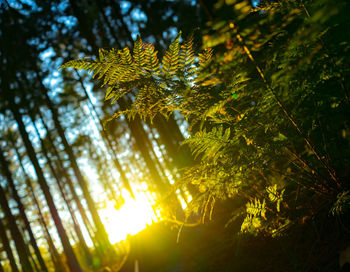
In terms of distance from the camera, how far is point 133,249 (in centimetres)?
1437

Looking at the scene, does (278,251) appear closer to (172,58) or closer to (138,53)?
(172,58)

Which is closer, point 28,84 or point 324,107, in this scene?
point 324,107

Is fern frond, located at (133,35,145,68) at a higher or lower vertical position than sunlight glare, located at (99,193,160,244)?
higher

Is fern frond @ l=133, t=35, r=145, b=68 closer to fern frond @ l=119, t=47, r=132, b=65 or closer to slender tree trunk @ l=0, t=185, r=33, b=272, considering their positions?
fern frond @ l=119, t=47, r=132, b=65

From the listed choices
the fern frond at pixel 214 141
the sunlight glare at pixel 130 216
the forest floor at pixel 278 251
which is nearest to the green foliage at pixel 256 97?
the fern frond at pixel 214 141

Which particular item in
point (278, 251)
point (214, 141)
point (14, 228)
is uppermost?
point (14, 228)

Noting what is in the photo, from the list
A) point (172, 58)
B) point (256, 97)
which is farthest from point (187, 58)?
point (256, 97)

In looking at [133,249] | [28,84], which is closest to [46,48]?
[28,84]

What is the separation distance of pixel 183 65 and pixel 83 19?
11.1m

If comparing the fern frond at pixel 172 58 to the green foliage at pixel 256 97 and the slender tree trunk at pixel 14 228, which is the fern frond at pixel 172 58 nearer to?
the green foliage at pixel 256 97

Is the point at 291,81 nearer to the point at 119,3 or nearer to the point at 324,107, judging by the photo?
the point at 324,107

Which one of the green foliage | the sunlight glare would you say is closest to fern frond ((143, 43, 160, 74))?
the green foliage

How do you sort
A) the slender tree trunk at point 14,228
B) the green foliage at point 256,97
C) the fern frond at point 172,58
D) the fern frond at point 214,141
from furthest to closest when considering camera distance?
1. the slender tree trunk at point 14,228
2. the fern frond at point 214,141
3. the fern frond at point 172,58
4. the green foliage at point 256,97

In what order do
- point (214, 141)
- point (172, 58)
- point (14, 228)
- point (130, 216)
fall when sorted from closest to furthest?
point (172, 58)
point (214, 141)
point (14, 228)
point (130, 216)
